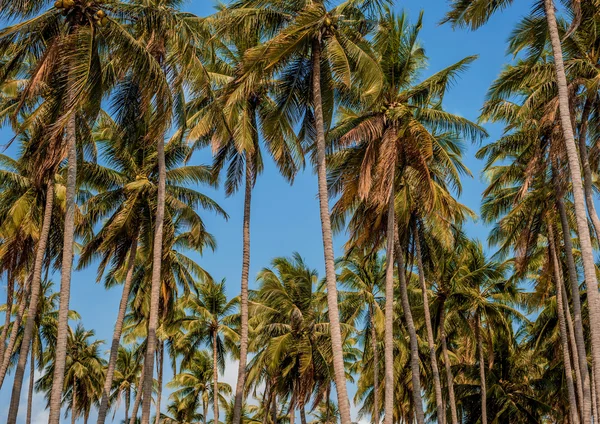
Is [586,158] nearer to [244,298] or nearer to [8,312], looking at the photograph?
[244,298]

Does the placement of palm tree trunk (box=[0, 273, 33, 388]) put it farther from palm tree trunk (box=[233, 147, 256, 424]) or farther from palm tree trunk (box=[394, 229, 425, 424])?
palm tree trunk (box=[394, 229, 425, 424])

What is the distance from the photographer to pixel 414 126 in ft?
63.8

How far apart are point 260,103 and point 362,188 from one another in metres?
6.10

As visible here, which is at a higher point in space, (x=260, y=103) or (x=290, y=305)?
(x=260, y=103)

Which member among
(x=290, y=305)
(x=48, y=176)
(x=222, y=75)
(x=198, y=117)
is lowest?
(x=290, y=305)

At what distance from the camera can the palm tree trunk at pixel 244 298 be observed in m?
19.9

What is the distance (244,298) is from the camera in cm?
2059

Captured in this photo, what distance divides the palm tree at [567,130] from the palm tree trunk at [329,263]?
13.6ft

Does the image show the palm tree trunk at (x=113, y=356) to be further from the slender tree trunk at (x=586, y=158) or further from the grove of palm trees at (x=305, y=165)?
the slender tree trunk at (x=586, y=158)

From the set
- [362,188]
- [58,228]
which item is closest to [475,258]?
[362,188]

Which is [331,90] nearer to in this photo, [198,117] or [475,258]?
[198,117]

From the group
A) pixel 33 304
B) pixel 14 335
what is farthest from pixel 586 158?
pixel 14 335

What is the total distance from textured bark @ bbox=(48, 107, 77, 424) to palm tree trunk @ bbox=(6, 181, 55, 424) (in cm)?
533

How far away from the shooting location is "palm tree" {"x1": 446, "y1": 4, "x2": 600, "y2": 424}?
1478 centimetres
